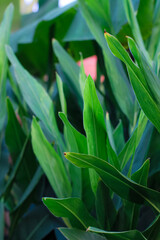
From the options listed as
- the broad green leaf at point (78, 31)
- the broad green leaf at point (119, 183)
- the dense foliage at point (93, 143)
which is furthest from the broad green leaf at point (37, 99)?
the broad green leaf at point (78, 31)

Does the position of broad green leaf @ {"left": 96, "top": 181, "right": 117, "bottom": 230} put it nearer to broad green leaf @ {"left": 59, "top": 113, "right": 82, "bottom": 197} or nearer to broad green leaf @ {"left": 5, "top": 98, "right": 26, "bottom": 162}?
broad green leaf @ {"left": 59, "top": 113, "right": 82, "bottom": 197}

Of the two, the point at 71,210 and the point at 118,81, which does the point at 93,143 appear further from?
the point at 118,81

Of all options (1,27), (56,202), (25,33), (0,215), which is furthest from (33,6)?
(56,202)

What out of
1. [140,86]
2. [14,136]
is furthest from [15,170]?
[140,86]

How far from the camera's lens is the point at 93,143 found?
30 centimetres

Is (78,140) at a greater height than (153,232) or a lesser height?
greater

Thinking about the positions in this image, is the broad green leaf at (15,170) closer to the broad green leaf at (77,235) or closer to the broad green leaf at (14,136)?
the broad green leaf at (14,136)

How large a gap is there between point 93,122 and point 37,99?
0.41 feet

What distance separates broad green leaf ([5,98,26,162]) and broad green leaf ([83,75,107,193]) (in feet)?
0.61

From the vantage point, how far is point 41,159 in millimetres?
362

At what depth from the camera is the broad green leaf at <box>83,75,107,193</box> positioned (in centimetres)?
28

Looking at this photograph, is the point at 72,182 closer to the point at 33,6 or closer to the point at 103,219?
the point at 103,219

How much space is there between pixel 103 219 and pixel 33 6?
0.95 meters

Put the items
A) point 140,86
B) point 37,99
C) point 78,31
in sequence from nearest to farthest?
point 140,86 < point 37,99 < point 78,31
